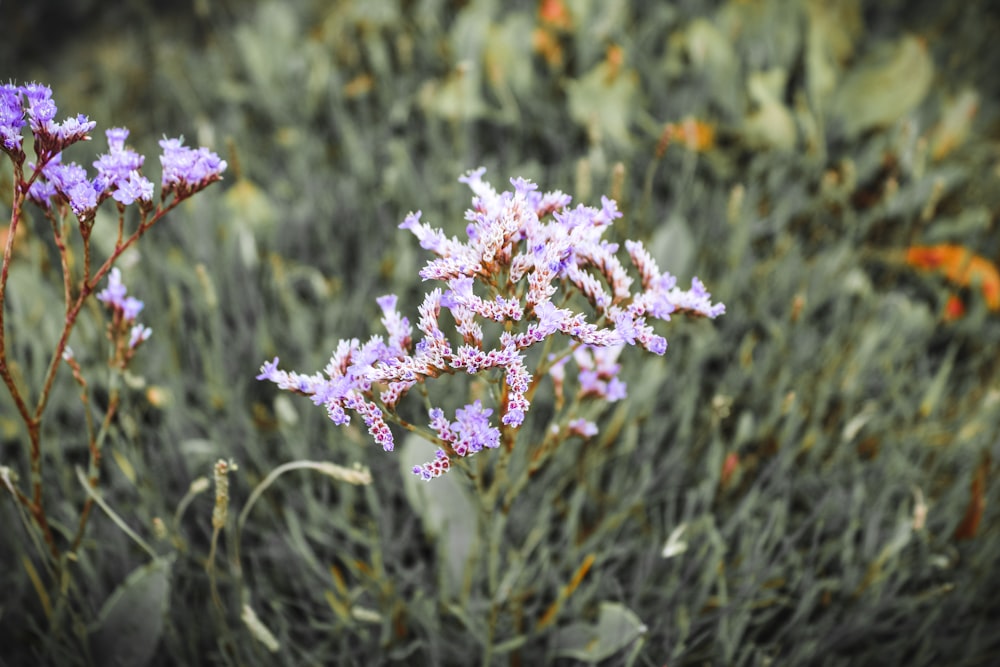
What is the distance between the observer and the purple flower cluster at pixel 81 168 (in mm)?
731

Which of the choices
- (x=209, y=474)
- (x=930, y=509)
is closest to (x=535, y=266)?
(x=209, y=474)

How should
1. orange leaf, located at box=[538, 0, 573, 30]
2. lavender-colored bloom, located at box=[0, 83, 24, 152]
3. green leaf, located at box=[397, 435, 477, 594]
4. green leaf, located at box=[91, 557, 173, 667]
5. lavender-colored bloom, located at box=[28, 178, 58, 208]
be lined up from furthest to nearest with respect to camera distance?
orange leaf, located at box=[538, 0, 573, 30] < green leaf, located at box=[397, 435, 477, 594] < green leaf, located at box=[91, 557, 173, 667] < lavender-colored bloom, located at box=[28, 178, 58, 208] < lavender-colored bloom, located at box=[0, 83, 24, 152]

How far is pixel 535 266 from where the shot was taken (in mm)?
755

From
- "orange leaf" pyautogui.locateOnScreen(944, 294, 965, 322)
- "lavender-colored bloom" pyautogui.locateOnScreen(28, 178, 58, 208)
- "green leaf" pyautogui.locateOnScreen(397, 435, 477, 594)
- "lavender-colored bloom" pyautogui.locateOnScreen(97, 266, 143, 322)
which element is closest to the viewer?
"lavender-colored bloom" pyautogui.locateOnScreen(28, 178, 58, 208)

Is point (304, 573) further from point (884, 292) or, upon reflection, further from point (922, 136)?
point (922, 136)

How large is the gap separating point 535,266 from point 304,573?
2.45 ft

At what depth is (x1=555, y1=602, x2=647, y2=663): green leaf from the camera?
43.0 inches

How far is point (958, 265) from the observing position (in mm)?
1800

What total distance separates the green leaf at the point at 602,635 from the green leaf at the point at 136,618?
590mm

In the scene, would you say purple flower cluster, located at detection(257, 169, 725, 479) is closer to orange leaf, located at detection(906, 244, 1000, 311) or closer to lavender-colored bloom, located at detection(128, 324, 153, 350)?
lavender-colored bloom, located at detection(128, 324, 153, 350)

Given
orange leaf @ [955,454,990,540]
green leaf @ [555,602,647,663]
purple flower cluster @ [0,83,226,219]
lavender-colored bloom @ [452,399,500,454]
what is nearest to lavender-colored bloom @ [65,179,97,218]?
purple flower cluster @ [0,83,226,219]

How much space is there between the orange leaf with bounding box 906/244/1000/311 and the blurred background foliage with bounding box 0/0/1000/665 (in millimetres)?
12

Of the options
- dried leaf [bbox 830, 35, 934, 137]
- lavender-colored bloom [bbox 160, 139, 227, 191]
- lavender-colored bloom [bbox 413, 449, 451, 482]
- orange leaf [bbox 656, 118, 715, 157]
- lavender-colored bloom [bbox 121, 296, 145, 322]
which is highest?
dried leaf [bbox 830, 35, 934, 137]

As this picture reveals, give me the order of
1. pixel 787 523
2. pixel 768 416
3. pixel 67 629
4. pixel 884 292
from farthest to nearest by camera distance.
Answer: pixel 884 292, pixel 768 416, pixel 787 523, pixel 67 629
